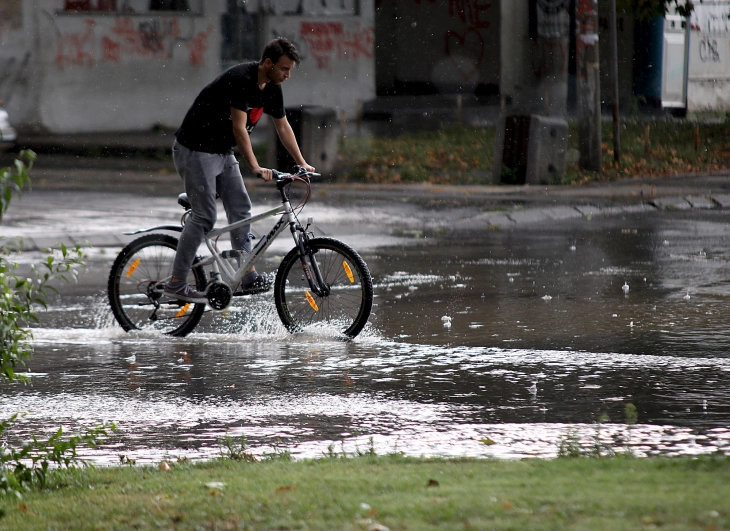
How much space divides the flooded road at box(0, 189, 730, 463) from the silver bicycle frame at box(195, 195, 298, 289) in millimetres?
418

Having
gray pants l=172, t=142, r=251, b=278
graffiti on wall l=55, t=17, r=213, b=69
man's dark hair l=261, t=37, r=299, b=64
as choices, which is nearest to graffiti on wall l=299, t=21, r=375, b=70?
graffiti on wall l=55, t=17, r=213, b=69

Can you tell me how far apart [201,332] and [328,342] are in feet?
3.32

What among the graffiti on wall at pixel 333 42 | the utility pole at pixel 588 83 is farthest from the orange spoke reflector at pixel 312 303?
the graffiti on wall at pixel 333 42

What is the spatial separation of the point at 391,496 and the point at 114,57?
79.5ft

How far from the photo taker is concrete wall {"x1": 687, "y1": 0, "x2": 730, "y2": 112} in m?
32.7

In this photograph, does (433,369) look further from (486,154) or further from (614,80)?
(486,154)

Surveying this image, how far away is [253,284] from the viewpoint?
8359 mm

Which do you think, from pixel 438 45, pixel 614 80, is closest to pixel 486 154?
pixel 614 80

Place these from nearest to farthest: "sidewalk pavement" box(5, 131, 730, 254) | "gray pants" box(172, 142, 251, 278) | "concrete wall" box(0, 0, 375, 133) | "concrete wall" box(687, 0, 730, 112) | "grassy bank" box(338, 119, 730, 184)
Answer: "gray pants" box(172, 142, 251, 278) → "sidewalk pavement" box(5, 131, 730, 254) → "grassy bank" box(338, 119, 730, 184) → "concrete wall" box(0, 0, 375, 133) → "concrete wall" box(687, 0, 730, 112)

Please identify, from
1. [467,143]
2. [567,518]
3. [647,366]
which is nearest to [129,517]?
[567,518]

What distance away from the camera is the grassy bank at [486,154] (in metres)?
20.0

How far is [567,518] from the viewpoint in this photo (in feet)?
12.2

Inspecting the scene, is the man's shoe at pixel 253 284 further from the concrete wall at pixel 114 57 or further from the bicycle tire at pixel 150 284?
the concrete wall at pixel 114 57

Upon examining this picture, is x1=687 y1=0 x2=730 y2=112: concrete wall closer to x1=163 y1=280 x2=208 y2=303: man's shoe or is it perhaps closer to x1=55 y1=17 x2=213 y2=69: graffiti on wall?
x1=55 y1=17 x2=213 y2=69: graffiti on wall
